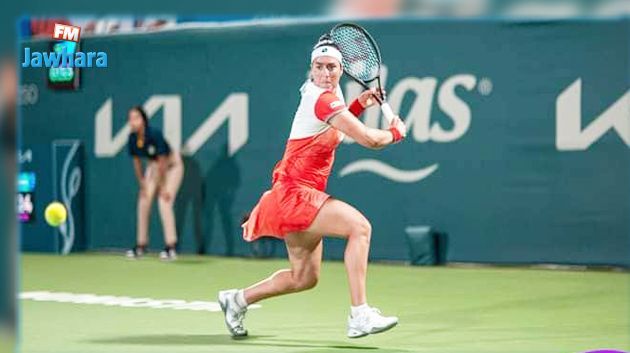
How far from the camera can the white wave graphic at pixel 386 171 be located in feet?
45.5

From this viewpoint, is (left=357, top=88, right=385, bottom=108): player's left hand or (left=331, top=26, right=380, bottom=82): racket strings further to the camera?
(left=331, top=26, right=380, bottom=82): racket strings

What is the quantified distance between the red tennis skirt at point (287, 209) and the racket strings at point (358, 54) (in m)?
0.83

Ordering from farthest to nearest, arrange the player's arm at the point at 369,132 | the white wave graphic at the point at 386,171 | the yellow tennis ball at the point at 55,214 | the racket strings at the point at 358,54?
1. the yellow tennis ball at the point at 55,214
2. the white wave graphic at the point at 386,171
3. the racket strings at the point at 358,54
4. the player's arm at the point at 369,132

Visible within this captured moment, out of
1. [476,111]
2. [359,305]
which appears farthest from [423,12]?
[476,111]

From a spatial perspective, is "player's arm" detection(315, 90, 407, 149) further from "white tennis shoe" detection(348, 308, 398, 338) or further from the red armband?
"white tennis shoe" detection(348, 308, 398, 338)

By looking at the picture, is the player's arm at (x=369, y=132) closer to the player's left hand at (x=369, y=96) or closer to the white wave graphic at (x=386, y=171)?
the player's left hand at (x=369, y=96)

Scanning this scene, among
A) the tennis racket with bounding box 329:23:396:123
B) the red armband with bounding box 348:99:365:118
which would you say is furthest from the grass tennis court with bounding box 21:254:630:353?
the tennis racket with bounding box 329:23:396:123

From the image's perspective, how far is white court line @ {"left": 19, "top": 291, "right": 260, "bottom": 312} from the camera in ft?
34.4

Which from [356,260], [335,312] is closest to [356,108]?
[356,260]

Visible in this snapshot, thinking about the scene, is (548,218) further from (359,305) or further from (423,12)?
(423,12)

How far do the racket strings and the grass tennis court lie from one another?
1599mm

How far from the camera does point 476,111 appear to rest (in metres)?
13.6

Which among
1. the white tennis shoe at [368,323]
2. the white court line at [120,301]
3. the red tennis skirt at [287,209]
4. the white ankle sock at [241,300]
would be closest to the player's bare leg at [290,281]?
the white ankle sock at [241,300]

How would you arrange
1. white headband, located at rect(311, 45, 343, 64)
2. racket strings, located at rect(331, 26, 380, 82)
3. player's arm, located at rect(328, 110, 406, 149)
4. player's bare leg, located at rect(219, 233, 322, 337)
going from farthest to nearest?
racket strings, located at rect(331, 26, 380, 82) < player's bare leg, located at rect(219, 233, 322, 337) < white headband, located at rect(311, 45, 343, 64) < player's arm, located at rect(328, 110, 406, 149)
